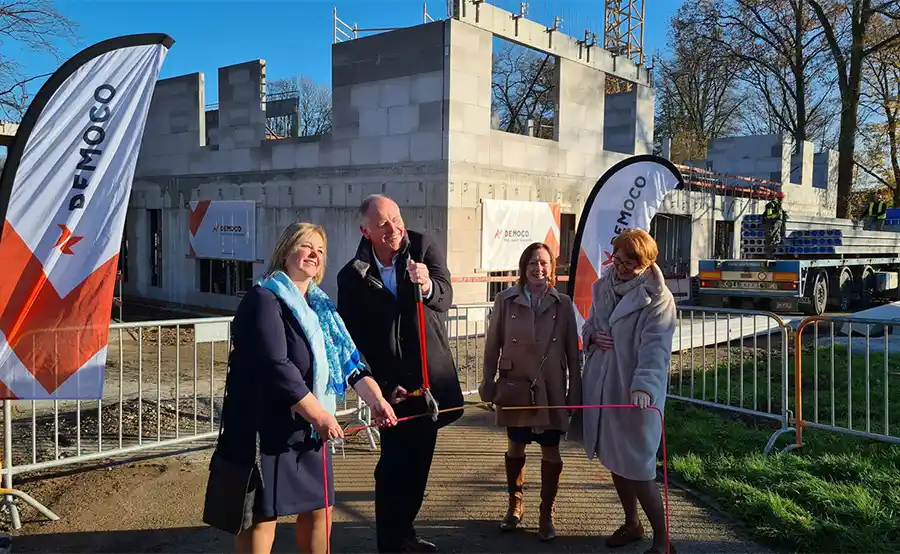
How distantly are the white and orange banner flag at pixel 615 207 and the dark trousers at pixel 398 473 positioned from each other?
305 cm

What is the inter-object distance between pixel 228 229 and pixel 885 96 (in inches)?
1064

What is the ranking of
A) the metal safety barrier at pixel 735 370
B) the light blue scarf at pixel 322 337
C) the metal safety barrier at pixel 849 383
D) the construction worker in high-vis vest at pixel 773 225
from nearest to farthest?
the light blue scarf at pixel 322 337
the metal safety barrier at pixel 849 383
the metal safety barrier at pixel 735 370
the construction worker in high-vis vest at pixel 773 225

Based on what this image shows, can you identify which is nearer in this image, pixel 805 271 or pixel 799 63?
pixel 805 271

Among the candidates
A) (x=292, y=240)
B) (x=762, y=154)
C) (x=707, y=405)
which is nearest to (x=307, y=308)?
(x=292, y=240)

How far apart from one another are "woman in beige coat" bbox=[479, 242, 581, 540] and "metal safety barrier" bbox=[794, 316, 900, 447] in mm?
2564

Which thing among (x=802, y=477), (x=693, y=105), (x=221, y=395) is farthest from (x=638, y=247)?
(x=693, y=105)

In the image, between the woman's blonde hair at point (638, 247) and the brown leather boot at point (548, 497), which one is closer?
the woman's blonde hair at point (638, 247)

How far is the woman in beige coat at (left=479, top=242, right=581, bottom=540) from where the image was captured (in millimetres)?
3760

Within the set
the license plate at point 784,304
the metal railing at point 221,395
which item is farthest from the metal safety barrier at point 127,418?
the license plate at point 784,304

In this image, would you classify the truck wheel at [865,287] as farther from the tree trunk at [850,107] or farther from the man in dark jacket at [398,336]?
the man in dark jacket at [398,336]

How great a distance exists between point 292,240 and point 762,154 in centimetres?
2589

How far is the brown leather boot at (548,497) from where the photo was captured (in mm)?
3762

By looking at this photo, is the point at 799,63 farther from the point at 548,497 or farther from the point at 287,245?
the point at 287,245

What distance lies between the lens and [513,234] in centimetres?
1166
